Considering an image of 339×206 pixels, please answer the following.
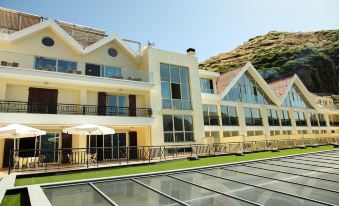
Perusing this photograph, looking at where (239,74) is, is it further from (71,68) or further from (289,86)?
(71,68)

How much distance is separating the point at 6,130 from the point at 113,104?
9222 millimetres

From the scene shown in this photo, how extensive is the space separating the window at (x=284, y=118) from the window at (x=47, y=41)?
31.0 metres

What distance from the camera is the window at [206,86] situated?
1133 inches

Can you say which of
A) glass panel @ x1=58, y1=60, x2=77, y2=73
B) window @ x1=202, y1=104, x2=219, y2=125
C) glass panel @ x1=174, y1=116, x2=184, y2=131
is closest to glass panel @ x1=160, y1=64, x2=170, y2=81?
glass panel @ x1=174, y1=116, x2=184, y2=131

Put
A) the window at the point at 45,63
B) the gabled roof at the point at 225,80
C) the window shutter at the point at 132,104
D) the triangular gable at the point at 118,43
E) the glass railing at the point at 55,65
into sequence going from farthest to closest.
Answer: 1. the gabled roof at the point at 225,80
2. the window shutter at the point at 132,104
3. the triangular gable at the point at 118,43
4. the window at the point at 45,63
5. the glass railing at the point at 55,65

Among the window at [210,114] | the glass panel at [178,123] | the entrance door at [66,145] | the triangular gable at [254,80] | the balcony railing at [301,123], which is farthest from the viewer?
the balcony railing at [301,123]

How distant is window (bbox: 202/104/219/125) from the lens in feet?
91.3

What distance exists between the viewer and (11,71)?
626 inches

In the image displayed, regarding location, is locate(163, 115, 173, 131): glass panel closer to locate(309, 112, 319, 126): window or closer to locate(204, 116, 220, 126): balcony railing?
locate(204, 116, 220, 126): balcony railing

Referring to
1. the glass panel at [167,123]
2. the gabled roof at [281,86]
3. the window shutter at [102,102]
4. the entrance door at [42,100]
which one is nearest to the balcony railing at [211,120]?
the glass panel at [167,123]

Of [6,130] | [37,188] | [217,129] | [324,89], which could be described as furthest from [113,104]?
[324,89]

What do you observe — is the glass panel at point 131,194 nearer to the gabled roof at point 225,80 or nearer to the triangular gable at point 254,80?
the triangular gable at point 254,80

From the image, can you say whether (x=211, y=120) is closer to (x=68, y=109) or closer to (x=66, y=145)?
(x=68, y=109)

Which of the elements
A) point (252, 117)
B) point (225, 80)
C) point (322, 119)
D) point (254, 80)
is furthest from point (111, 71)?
point (322, 119)
